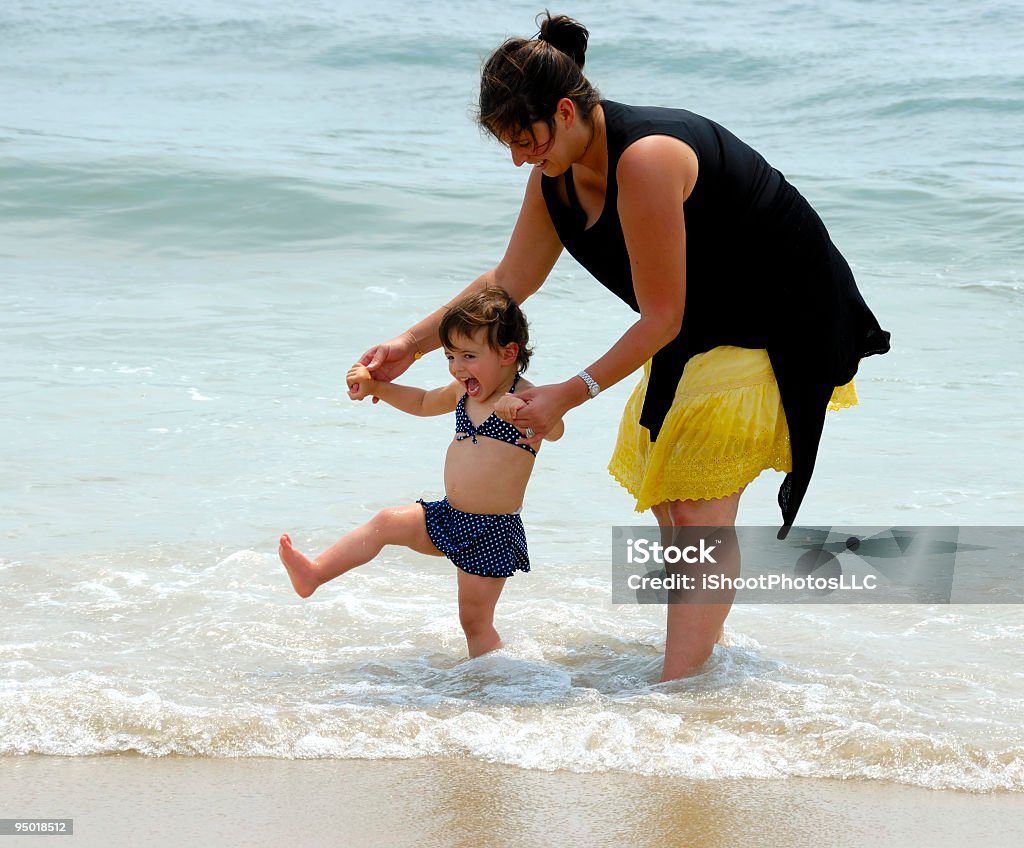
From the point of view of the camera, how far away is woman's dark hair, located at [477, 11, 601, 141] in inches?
117

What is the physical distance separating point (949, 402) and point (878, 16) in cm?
2373

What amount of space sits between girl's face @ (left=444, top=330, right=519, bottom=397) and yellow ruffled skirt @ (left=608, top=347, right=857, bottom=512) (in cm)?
49

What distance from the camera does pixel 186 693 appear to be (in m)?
3.46

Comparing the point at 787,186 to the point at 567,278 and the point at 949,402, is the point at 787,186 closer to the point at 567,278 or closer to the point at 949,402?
the point at 949,402

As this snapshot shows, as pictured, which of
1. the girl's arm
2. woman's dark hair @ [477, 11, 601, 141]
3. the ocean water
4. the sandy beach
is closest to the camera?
the sandy beach

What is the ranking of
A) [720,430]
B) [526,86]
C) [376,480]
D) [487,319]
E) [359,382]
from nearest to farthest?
[526,86], [720,430], [487,319], [359,382], [376,480]

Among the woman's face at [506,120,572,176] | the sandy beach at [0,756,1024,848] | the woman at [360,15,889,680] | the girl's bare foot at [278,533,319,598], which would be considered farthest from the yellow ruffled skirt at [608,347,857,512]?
the girl's bare foot at [278,533,319,598]

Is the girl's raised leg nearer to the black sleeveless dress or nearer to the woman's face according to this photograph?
the black sleeveless dress

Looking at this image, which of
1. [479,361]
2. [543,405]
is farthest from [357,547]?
[543,405]

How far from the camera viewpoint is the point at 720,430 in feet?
11.0

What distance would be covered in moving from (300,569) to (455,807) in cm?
101

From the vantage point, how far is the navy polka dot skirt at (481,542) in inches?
145

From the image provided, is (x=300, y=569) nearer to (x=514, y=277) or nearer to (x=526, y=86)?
(x=514, y=277)

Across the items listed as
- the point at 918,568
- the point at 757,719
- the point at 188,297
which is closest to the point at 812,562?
the point at 918,568
